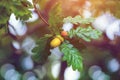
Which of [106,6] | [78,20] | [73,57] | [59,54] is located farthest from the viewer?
[59,54]

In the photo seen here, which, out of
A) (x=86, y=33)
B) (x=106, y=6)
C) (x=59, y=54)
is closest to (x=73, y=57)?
(x=86, y=33)

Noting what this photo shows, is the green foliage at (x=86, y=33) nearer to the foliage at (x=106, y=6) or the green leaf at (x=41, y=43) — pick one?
the green leaf at (x=41, y=43)

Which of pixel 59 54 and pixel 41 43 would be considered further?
pixel 59 54

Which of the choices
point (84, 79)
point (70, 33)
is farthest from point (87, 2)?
point (84, 79)

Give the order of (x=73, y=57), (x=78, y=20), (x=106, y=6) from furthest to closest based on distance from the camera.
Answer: (x=106, y=6) → (x=78, y=20) → (x=73, y=57)

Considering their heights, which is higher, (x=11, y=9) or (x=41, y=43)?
(x=11, y=9)

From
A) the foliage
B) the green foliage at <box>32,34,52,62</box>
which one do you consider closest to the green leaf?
the green foliage at <box>32,34,52,62</box>

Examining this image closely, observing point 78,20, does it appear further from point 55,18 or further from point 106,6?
point 106,6

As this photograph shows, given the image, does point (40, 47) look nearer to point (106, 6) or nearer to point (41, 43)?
point (41, 43)

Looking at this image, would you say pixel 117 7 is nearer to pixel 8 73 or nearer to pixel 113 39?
pixel 113 39

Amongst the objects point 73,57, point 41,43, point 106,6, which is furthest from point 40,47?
point 106,6
